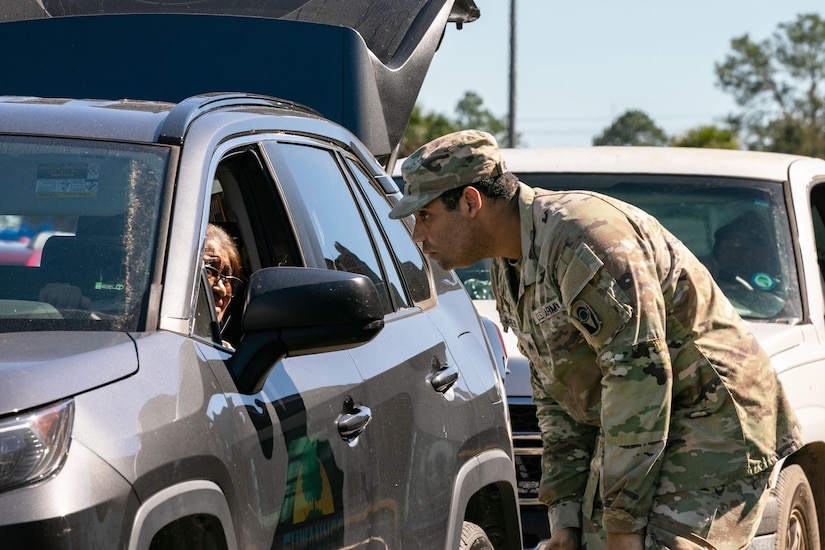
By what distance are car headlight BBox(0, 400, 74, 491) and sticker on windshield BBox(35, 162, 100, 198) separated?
33.9 inches

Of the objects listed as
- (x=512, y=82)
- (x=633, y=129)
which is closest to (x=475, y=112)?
(x=633, y=129)

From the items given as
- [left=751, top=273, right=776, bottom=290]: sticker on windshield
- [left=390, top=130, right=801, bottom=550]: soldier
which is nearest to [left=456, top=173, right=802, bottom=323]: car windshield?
[left=751, top=273, right=776, bottom=290]: sticker on windshield

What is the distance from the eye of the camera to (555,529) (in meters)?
3.92

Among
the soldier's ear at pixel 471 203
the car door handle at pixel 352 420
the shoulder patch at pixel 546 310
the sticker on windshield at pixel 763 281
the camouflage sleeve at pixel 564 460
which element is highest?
the soldier's ear at pixel 471 203

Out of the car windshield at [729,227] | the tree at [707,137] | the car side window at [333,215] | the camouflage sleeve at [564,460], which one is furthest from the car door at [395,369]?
the tree at [707,137]

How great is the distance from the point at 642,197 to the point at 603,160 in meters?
0.36

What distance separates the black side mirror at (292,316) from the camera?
3000 millimetres

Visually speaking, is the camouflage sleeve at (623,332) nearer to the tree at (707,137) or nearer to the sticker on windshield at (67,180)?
the sticker on windshield at (67,180)

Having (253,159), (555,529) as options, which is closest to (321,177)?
(253,159)

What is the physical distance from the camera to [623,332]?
3295 mm

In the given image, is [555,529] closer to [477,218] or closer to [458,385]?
[458,385]

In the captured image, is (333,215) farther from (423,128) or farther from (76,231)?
(423,128)

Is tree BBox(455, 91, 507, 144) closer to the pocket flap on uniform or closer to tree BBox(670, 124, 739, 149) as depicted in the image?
tree BBox(670, 124, 739, 149)

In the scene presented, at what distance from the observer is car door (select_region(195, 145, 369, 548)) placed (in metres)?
2.96
